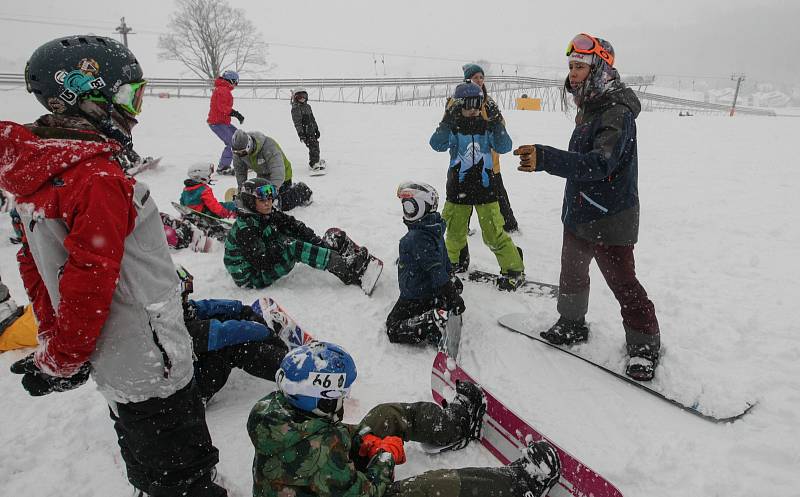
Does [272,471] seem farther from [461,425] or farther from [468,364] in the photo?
[468,364]

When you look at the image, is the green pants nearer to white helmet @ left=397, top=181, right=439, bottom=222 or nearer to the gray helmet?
white helmet @ left=397, top=181, right=439, bottom=222

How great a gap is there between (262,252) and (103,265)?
10.5ft

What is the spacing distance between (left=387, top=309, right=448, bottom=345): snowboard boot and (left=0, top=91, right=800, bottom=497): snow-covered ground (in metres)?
0.12

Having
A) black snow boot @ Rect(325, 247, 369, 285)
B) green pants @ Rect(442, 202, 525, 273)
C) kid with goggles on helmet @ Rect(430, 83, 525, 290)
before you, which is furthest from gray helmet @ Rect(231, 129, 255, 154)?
green pants @ Rect(442, 202, 525, 273)

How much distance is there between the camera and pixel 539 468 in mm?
2299

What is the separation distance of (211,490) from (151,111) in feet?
61.6

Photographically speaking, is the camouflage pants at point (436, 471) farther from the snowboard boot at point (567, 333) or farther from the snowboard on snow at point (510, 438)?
the snowboard boot at point (567, 333)

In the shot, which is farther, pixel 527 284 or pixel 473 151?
pixel 527 284

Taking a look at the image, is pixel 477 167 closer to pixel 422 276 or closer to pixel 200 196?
pixel 422 276

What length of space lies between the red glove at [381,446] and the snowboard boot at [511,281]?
2.47 m

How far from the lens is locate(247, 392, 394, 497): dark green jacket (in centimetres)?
193

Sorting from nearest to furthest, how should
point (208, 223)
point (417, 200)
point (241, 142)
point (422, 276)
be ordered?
point (417, 200), point (422, 276), point (208, 223), point (241, 142)

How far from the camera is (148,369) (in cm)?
181

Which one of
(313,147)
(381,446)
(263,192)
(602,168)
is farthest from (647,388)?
(313,147)
